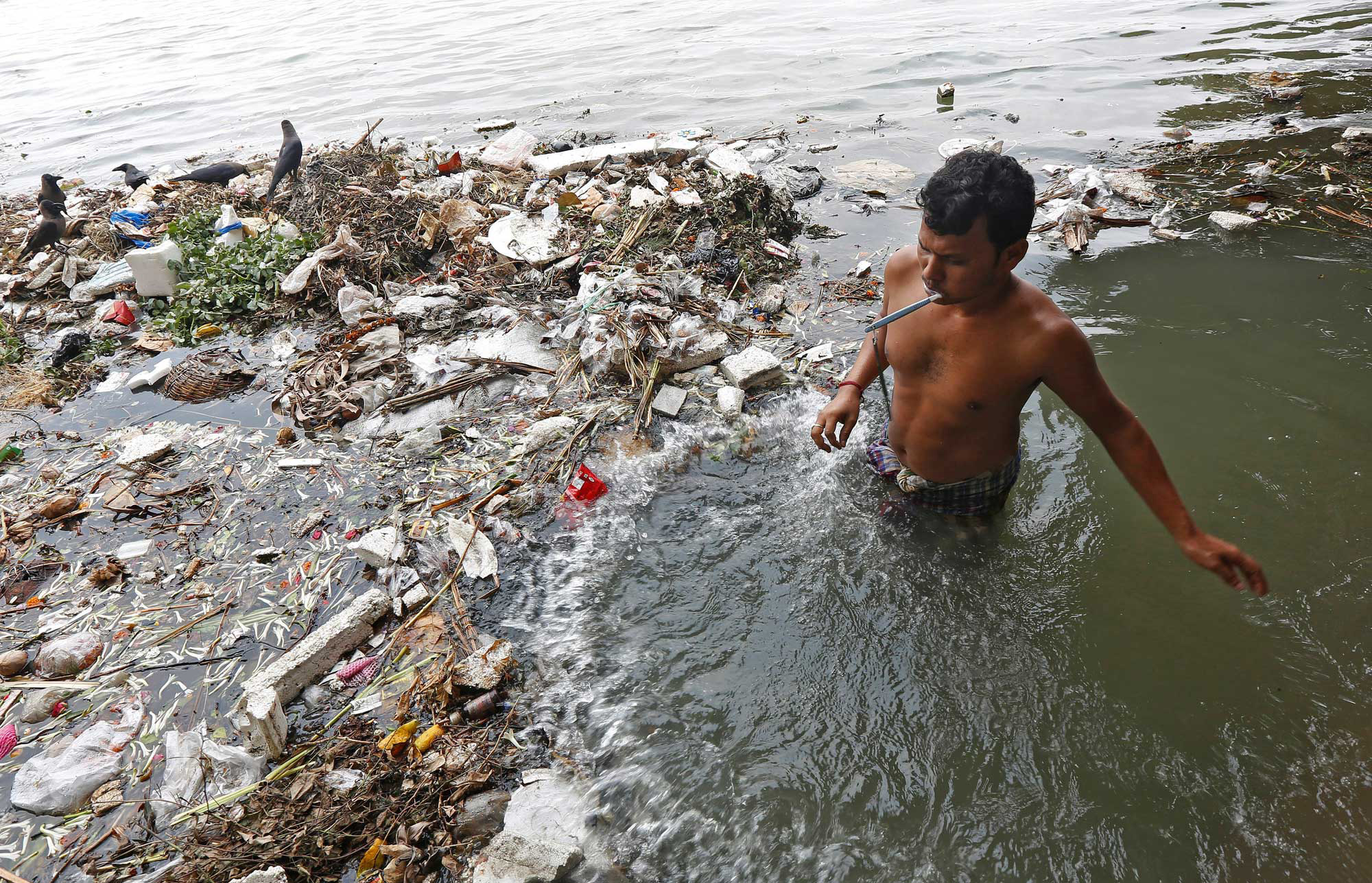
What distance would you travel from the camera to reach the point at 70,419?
3.77m

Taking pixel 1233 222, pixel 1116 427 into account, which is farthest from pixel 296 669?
pixel 1233 222

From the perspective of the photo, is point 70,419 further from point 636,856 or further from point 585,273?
point 636,856

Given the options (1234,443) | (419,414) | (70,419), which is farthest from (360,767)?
(1234,443)

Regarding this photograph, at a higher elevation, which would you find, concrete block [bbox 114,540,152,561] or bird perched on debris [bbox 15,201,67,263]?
bird perched on debris [bbox 15,201,67,263]

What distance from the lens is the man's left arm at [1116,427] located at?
1.88 metres

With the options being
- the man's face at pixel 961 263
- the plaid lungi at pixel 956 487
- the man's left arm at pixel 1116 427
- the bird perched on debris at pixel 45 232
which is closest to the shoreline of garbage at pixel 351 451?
the bird perched on debris at pixel 45 232

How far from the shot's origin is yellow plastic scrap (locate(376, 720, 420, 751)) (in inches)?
82.6

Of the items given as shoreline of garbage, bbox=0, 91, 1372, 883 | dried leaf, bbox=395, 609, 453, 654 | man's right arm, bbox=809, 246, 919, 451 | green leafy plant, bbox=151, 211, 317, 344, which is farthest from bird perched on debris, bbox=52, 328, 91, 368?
man's right arm, bbox=809, 246, 919, 451

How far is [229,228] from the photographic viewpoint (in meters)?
4.95

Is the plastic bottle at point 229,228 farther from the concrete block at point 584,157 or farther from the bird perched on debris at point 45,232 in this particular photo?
the concrete block at point 584,157

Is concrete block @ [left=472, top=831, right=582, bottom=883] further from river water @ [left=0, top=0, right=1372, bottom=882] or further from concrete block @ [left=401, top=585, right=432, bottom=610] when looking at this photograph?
concrete block @ [left=401, top=585, right=432, bottom=610]

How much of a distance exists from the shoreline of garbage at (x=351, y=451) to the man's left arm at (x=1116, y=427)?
162 cm

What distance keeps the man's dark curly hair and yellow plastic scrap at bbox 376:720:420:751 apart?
2098mm

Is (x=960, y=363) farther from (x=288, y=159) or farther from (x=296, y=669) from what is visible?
(x=288, y=159)
